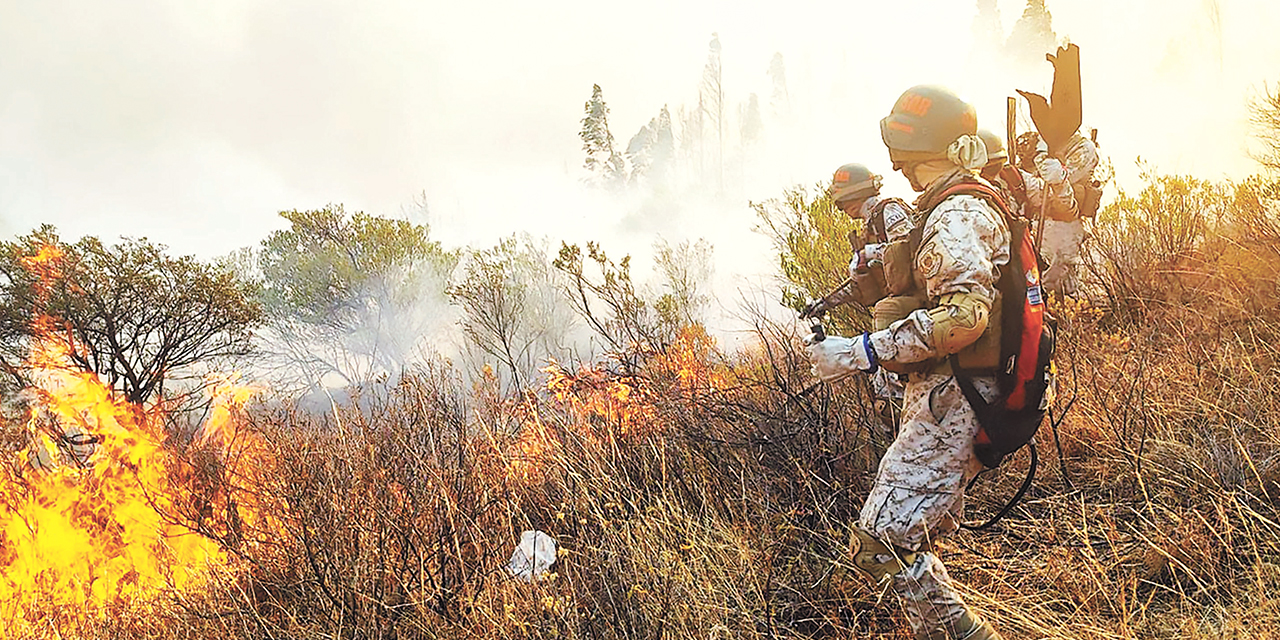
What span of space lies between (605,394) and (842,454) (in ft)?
6.23

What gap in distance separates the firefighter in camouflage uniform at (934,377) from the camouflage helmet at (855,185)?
162 cm

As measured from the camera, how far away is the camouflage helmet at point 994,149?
2354 millimetres

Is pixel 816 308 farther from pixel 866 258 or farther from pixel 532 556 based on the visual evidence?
pixel 532 556

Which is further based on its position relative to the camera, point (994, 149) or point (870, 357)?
point (994, 149)

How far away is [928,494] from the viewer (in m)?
1.90

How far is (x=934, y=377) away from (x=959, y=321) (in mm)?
270

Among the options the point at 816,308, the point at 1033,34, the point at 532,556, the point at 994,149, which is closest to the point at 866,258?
the point at 816,308

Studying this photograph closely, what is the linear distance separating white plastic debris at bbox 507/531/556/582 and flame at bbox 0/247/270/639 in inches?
57.1

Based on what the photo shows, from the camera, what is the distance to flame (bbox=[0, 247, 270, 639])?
3328 millimetres

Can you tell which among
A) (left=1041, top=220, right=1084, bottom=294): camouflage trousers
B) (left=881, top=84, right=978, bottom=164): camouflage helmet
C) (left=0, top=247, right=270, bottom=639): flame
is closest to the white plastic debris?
(left=0, top=247, right=270, bottom=639): flame

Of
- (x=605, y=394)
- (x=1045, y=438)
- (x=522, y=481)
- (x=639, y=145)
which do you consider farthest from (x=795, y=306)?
(x=639, y=145)

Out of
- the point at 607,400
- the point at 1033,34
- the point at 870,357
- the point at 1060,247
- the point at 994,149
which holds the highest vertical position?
the point at 1033,34

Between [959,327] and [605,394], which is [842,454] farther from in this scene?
[605,394]

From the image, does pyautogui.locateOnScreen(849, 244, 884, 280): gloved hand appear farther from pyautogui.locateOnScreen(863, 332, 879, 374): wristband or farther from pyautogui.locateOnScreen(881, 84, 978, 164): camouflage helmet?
pyautogui.locateOnScreen(863, 332, 879, 374): wristband
